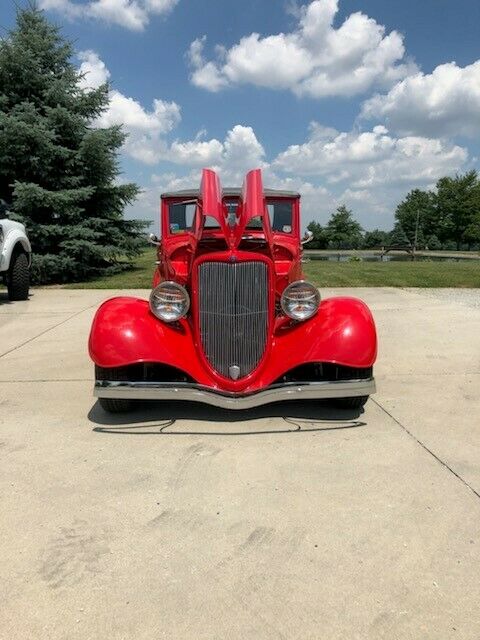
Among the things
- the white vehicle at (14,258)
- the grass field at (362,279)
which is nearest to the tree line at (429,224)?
the grass field at (362,279)

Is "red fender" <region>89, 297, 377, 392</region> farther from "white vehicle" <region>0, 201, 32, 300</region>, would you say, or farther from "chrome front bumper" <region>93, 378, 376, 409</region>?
"white vehicle" <region>0, 201, 32, 300</region>

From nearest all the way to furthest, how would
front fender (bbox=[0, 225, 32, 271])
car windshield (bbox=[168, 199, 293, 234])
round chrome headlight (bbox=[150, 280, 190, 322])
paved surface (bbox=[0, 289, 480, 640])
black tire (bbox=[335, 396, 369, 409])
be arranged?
paved surface (bbox=[0, 289, 480, 640]) → round chrome headlight (bbox=[150, 280, 190, 322]) → black tire (bbox=[335, 396, 369, 409]) → car windshield (bbox=[168, 199, 293, 234]) → front fender (bbox=[0, 225, 32, 271])

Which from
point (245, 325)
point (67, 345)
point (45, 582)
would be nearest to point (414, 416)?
point (245, 325)

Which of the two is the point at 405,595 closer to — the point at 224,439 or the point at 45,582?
the point at 45,582

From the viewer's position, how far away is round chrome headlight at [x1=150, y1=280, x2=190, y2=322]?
367 cm

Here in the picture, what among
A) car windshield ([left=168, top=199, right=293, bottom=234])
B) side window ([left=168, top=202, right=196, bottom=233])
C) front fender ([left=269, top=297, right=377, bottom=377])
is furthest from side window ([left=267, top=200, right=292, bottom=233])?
front fender ([left=269, top=297, right=377, bottom=377])

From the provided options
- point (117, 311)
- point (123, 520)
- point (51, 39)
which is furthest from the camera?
point (51, 39)

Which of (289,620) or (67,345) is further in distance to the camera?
(67,345)

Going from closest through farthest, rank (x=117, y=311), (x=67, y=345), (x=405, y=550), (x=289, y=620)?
(x=289, y=620) → (x=405, y=550) → (x=117, y=311) → (x=67, y=345)

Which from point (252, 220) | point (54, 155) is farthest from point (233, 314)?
point (54, 155)

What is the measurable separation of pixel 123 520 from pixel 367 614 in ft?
3.95

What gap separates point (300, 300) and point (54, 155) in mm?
A: 10554

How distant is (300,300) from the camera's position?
375 cm

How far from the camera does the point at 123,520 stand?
2.47 m
